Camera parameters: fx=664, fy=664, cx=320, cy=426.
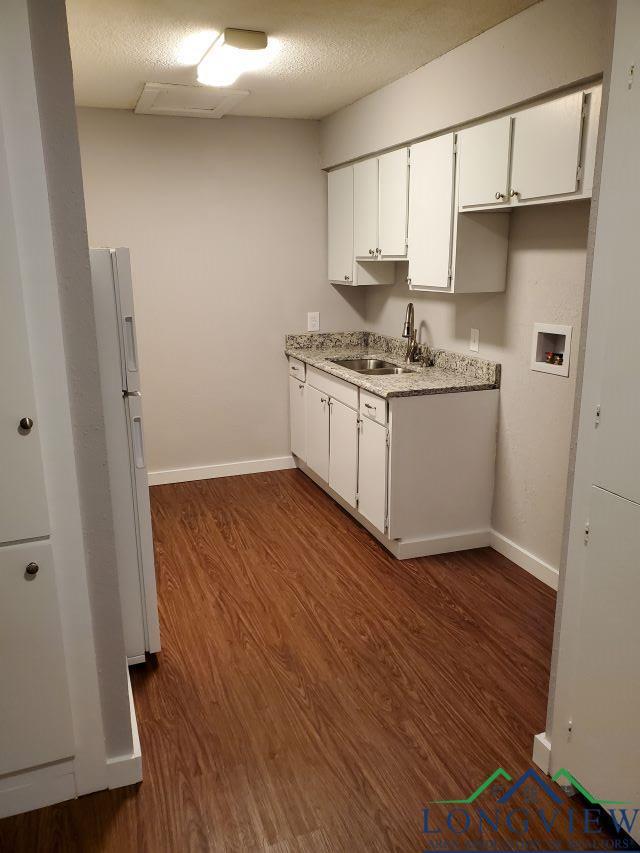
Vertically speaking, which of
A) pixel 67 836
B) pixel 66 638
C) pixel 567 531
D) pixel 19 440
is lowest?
pixel 67 836

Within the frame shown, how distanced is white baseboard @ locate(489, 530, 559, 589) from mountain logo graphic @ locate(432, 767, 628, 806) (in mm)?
1240

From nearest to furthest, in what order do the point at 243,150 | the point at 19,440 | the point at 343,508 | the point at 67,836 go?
the point at 19,440
the point at 67,836
the point at 343,508
the point at 243,150

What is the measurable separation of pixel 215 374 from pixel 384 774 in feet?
10.5

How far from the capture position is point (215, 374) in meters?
4.77

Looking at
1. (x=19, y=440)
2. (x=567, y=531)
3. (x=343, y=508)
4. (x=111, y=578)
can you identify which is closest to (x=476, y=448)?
(x=343, y=508)

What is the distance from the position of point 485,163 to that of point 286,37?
1.04 metres

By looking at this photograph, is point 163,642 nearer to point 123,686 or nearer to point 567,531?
point 123,686

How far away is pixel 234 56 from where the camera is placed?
122 inches

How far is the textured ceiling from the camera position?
8.53ft

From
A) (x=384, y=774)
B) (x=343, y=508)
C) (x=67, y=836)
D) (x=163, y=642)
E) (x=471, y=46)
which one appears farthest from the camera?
(x=343, y=508)

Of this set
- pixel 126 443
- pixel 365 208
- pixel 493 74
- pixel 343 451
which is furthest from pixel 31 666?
pixel 365 208

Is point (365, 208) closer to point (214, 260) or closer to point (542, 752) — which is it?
point (214, 260)

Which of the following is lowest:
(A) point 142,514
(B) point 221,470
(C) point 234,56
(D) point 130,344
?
(B) point 221,470

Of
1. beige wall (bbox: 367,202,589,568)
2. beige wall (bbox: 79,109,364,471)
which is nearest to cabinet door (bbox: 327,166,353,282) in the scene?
beige wall (bbox: 79,109,364,471)
